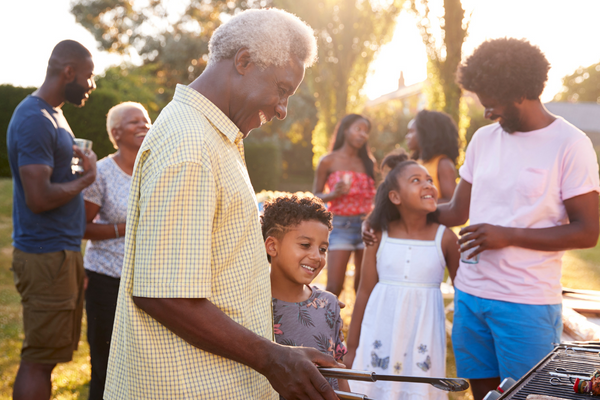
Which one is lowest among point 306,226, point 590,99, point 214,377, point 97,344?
point 97,344

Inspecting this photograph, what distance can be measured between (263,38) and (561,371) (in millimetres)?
1532

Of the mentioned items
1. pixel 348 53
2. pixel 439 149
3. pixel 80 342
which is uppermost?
pixel 348 53

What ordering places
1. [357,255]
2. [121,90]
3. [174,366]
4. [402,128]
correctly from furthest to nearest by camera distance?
[402,128] < [121,90] < [357,255] < [174,366]

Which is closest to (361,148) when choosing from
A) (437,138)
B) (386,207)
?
(437,138)

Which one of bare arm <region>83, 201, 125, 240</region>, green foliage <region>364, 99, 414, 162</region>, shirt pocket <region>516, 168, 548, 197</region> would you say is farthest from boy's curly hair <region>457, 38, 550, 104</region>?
green foliage <region>364, 99, 414, 162</region>

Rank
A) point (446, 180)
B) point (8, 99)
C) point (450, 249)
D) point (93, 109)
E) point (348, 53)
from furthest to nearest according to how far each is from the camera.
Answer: point (93, 109), point (348, 53), point (8, 99), point (446, 180), point (450, 249)

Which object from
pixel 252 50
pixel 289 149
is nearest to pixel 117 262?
pixel 252 50

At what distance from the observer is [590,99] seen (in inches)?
2095

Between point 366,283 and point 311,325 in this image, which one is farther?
point 366,283

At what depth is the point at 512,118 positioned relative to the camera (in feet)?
8.41

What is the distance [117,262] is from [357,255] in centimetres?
285

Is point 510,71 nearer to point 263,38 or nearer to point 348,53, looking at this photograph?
point 263,38

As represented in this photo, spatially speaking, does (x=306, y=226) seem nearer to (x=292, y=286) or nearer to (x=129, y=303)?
(x=292, y=286)

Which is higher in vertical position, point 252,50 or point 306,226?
point 252,50
